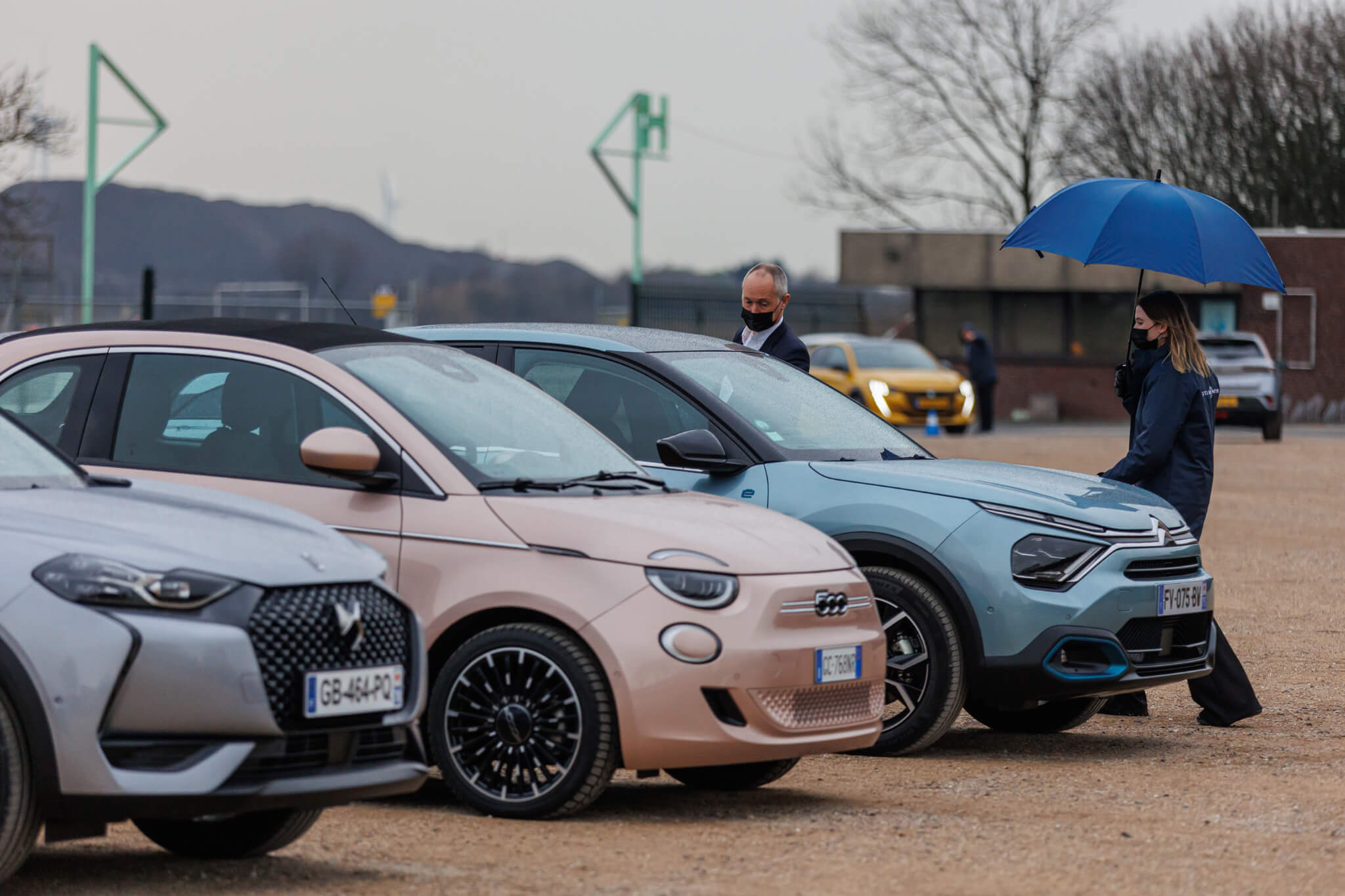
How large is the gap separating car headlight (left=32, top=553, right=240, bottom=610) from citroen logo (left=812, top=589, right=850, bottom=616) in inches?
83.8

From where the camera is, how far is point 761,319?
1009 centimetres

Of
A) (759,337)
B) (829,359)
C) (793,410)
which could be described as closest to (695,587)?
(793,410)

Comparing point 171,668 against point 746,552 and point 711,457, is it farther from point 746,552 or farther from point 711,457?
point 711,457

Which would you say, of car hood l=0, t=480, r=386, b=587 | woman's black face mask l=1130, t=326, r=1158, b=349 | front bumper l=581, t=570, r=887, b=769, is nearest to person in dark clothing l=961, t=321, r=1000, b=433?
woman's black face mask l=1130, t=326, r=1158, b=349

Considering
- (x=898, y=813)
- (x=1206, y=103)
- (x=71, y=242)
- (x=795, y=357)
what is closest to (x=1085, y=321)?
(x=1206, y=103)

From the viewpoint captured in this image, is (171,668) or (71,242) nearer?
(171,668)

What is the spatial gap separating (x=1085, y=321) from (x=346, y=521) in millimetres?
40599

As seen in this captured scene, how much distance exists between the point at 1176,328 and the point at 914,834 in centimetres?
363

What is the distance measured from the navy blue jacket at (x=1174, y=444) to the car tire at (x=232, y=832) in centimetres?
460

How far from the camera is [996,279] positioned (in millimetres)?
45156

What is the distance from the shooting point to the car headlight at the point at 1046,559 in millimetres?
7547

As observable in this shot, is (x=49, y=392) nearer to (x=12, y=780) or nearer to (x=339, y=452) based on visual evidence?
(x=339, y=452)

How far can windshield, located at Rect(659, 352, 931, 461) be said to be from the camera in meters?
8.10

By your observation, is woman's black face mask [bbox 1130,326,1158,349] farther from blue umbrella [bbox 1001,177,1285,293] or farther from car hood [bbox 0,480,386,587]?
car hood [bbox 0,480,386,587]
